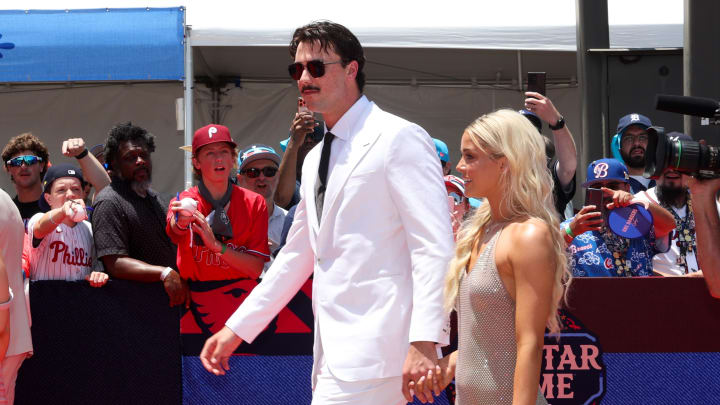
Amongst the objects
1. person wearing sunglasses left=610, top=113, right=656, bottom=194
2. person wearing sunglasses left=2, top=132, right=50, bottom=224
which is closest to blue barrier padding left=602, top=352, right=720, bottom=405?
person wearing sunglasses left=610, top=113, right=656, bottom=194

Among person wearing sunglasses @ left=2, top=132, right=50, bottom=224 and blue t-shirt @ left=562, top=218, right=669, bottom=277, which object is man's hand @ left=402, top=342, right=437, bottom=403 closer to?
blue t-shirt @ left=562, top=218, right=669, bottom=277

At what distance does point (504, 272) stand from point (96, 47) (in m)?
7.27

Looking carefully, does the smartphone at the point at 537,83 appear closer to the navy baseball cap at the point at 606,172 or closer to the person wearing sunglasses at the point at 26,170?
the navy baseball cap at the point at 606,172

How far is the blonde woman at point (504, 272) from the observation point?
2.61m

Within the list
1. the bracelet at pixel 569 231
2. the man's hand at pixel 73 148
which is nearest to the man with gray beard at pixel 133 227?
the man's hand at pixel 73 148

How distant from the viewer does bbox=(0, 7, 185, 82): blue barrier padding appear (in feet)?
29.1

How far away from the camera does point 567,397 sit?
14.2ft

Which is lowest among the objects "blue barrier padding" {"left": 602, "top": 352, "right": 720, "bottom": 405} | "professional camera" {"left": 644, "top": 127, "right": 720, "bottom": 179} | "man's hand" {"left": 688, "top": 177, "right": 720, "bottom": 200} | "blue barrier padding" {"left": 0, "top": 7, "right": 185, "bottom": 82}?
"blue barrier padding" {"left": 602, "top": 352, "right": 720, "bottom": 405}

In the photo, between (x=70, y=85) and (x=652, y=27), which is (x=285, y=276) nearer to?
(x=652, y=27)

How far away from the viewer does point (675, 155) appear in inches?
132

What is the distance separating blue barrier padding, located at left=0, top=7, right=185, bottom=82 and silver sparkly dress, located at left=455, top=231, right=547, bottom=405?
6.69 meters

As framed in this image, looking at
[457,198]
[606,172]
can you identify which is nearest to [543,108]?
[606,172]

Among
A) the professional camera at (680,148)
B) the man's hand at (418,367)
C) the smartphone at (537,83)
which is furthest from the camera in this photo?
the smartphone at (537,83)

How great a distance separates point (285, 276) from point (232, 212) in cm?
146
